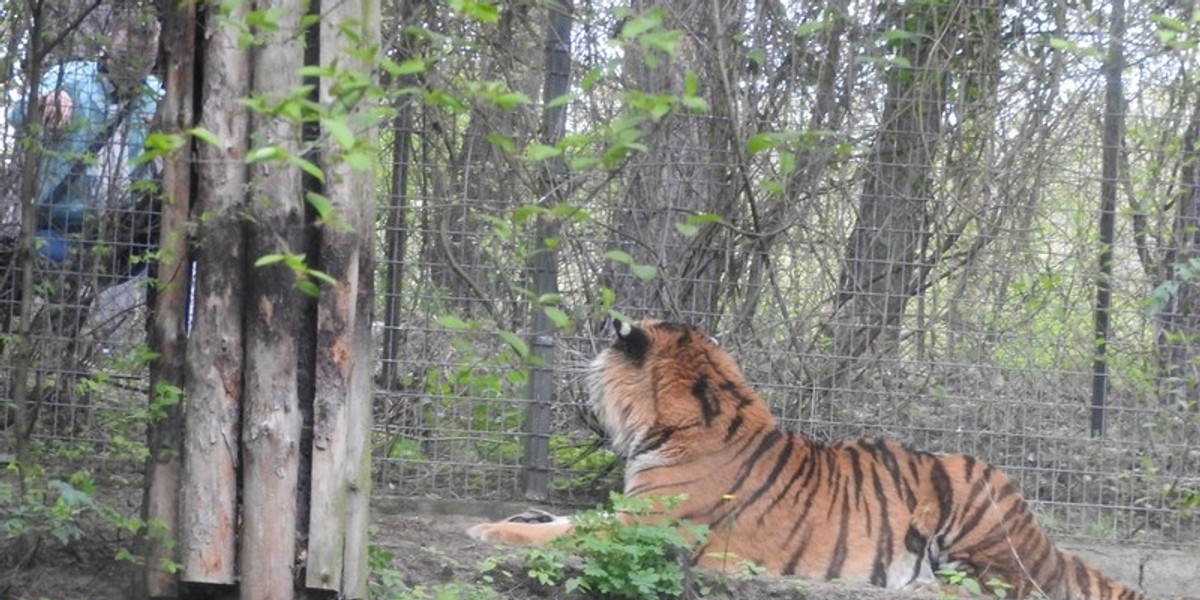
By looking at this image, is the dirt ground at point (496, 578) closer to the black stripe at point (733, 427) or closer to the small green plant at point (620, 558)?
the small green plant at point (620, 558)

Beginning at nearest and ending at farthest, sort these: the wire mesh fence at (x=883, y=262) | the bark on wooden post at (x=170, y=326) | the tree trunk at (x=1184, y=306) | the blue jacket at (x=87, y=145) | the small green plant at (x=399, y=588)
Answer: the bark on wooden post at (x=170, y=326) → the small green plant at (x=399, y=588) → the blue jacket at (x=87, y=145) → the wire mesh fence at (x=883, y=262) → the tree trunk at (x=1184, y=306)

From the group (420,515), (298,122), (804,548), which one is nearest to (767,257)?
(804,548)

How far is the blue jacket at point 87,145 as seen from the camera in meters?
7.59

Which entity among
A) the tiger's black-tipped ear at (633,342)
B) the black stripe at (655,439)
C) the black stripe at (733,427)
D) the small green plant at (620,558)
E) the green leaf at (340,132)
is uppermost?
the green leaf at (340,132)

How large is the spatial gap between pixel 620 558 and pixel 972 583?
68.4 inches

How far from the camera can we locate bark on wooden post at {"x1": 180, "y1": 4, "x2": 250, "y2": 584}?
Result: 484 centimetres

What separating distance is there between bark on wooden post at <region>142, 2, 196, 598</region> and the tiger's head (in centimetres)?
274

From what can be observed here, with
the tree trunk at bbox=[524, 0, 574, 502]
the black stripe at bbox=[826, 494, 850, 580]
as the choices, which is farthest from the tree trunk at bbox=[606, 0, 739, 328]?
the black stripe at bbox=[826, 494, 850, 580]

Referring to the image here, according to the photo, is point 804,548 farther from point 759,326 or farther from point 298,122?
point 298,122

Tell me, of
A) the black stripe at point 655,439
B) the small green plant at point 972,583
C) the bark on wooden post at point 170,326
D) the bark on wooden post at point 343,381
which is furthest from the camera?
the black stripe at point 655,439

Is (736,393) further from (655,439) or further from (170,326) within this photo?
(170,326)

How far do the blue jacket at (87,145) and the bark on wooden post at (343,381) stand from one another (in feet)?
9.59

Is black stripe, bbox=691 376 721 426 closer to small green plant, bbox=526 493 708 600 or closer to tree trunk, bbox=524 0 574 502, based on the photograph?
tree trunk, bbox=524 0 574 502

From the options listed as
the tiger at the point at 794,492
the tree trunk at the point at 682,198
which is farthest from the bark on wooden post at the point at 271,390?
the tree trunk at the point at 682,198
